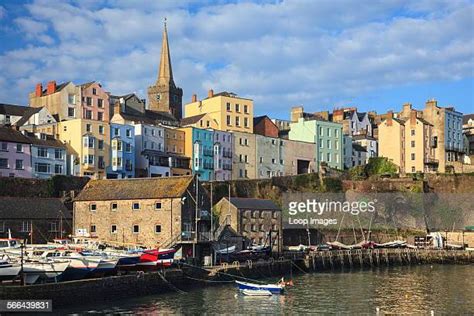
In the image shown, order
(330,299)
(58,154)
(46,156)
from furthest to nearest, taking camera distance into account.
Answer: (58,154), (46,156), (330,299)

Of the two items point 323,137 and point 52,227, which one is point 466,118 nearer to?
point 323,137

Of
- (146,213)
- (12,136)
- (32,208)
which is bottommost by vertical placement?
(146,213)

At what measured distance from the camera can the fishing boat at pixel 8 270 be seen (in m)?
41.9

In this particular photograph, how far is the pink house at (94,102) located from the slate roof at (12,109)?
8.21m

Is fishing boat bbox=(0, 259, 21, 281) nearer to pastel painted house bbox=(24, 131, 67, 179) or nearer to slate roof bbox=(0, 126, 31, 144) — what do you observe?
slate roof bbox=(0, 126, 31, 144)

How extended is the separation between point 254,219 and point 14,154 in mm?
26021

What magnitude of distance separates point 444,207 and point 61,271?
204 feet

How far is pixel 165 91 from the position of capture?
11406 cm

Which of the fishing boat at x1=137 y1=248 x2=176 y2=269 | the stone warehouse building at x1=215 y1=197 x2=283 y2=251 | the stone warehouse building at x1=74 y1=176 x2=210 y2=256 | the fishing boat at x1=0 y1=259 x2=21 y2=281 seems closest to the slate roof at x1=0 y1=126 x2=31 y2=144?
the stone warehouse building at x1=74 y1=176 x2=210 y2=256

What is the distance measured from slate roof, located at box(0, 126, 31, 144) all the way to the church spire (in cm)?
4309

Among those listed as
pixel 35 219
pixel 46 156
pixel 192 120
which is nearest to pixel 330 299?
pixel 35 219

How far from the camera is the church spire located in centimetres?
11544

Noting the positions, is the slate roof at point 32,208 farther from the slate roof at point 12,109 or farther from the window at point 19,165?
the slate roof at point 12,109

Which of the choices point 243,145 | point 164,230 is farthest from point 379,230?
point 164,230
